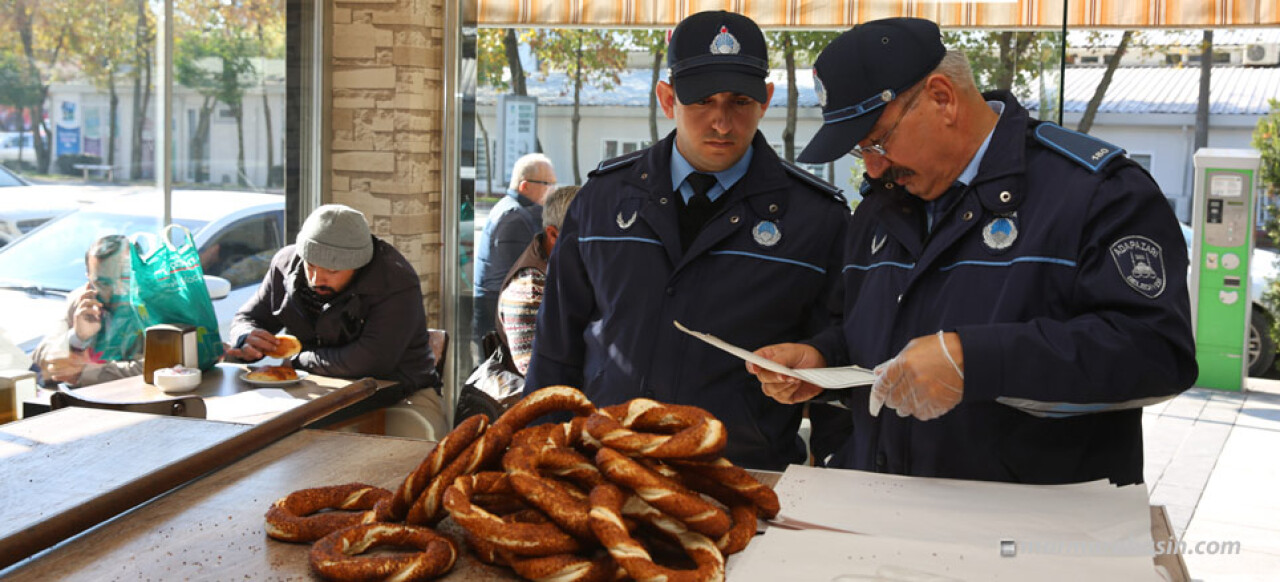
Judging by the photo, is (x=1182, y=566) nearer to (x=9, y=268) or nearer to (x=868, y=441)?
(x=868, y=441)

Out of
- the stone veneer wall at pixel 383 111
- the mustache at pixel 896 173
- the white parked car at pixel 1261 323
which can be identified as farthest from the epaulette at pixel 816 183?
the white parked car at pixel 1261 323

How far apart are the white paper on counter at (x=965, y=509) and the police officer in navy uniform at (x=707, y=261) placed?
73 cm

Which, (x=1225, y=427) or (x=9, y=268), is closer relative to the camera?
(x=9, y=268)

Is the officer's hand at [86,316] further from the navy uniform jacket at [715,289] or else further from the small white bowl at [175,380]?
the navy uniform jacket at [715,289]

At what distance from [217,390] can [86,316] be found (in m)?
1.00

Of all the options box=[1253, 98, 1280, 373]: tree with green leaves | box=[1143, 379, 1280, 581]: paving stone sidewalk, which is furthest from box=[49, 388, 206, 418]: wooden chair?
box=[1253, 98, 1280, 373]: tree with green leaves

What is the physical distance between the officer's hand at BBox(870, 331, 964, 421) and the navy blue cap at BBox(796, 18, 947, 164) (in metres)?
0.44

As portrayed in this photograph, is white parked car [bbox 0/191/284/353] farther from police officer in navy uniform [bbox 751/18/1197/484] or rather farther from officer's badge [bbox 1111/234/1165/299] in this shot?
officer's badge [bbox 1111/234/1165/299]

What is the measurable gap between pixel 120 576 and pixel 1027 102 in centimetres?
557

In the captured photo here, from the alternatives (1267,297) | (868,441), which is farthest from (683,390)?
(1267,297)

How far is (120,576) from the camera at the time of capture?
1.33 metres

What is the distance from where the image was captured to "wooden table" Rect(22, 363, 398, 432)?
3.63 metres

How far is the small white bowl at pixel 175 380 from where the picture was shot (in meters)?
3.72

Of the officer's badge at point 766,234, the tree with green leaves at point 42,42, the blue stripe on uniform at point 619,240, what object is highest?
the tree with green leaves at point 42,42
